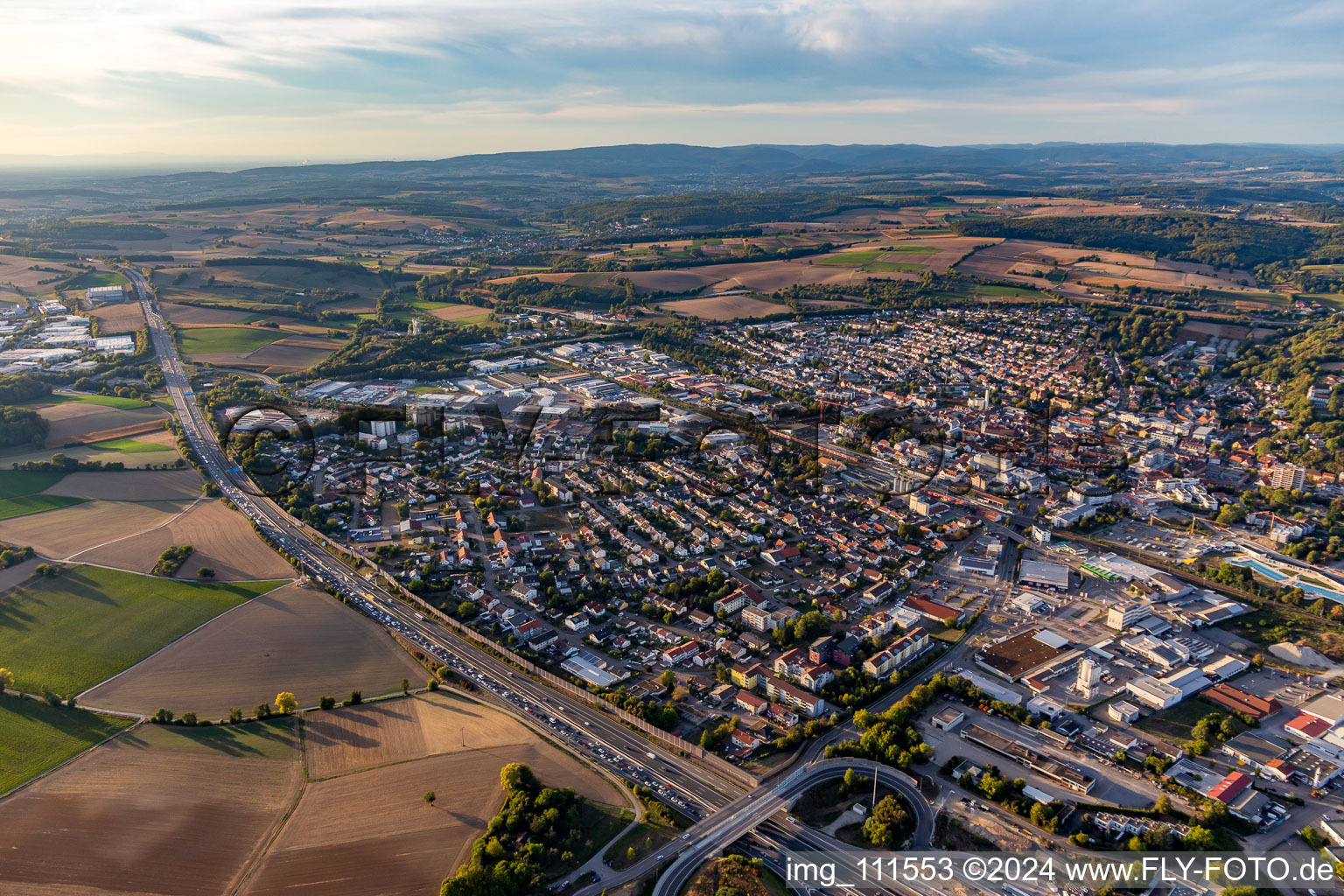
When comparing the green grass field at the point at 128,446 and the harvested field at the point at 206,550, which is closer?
the harvested field at the point at 206,550

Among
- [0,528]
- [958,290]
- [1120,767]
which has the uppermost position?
[958,290]

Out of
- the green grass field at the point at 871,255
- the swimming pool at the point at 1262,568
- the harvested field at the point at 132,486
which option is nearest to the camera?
the swimming pool at the point at 1262,568

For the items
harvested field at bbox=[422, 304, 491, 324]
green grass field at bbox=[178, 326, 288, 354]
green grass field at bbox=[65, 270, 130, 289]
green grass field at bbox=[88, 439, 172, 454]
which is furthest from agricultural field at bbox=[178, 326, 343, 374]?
green grass field at bbox=[65, 270, 130, 289]

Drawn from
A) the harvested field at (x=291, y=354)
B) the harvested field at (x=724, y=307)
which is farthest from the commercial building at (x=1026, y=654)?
the harvested field at (x=291, y=354)

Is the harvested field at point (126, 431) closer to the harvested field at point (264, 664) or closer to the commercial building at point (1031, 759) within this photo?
the harvested field at point (264, 664)

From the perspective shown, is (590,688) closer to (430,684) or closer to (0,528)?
(430,684)

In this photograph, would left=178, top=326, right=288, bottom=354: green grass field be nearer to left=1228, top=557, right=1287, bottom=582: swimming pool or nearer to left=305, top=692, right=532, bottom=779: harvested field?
left=305, top=692, right=532, bottom=779: harvested field

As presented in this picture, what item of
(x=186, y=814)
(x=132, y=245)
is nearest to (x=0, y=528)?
(x=186, y=814)
